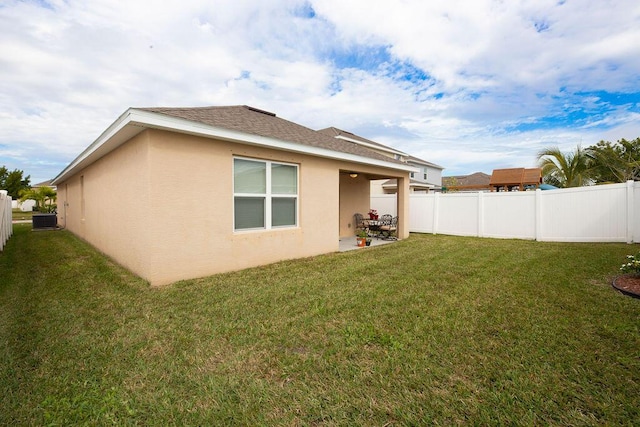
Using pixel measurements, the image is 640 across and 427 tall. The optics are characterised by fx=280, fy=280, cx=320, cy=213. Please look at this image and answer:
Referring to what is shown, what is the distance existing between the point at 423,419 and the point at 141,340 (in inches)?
124

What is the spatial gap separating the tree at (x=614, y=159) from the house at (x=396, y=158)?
8.50 meters

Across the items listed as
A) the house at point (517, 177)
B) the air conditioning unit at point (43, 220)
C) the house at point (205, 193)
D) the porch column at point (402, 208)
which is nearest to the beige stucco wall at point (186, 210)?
the house at point (205, 193)

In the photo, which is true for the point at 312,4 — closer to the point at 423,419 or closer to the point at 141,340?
the point at 141,340

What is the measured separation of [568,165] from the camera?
1496 cm

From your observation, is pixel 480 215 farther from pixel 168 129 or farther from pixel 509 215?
pixel 168 129

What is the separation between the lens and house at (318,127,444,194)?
2078 centimetres

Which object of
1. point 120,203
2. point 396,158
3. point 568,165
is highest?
point 396,158

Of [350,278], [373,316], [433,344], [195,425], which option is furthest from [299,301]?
[195,425]

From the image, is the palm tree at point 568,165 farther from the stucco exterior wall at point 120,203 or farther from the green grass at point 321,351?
the stucco exterior wall at point 120,203

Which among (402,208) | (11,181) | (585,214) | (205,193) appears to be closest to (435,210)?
(402,208)

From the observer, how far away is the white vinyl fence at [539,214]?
9.30 meters

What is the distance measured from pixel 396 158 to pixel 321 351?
27.3 meters

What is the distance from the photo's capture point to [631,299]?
4.42 metres

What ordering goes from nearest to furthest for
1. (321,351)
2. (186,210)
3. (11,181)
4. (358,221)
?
(321,351) < (186,210) < (358,221) < (11,181)
